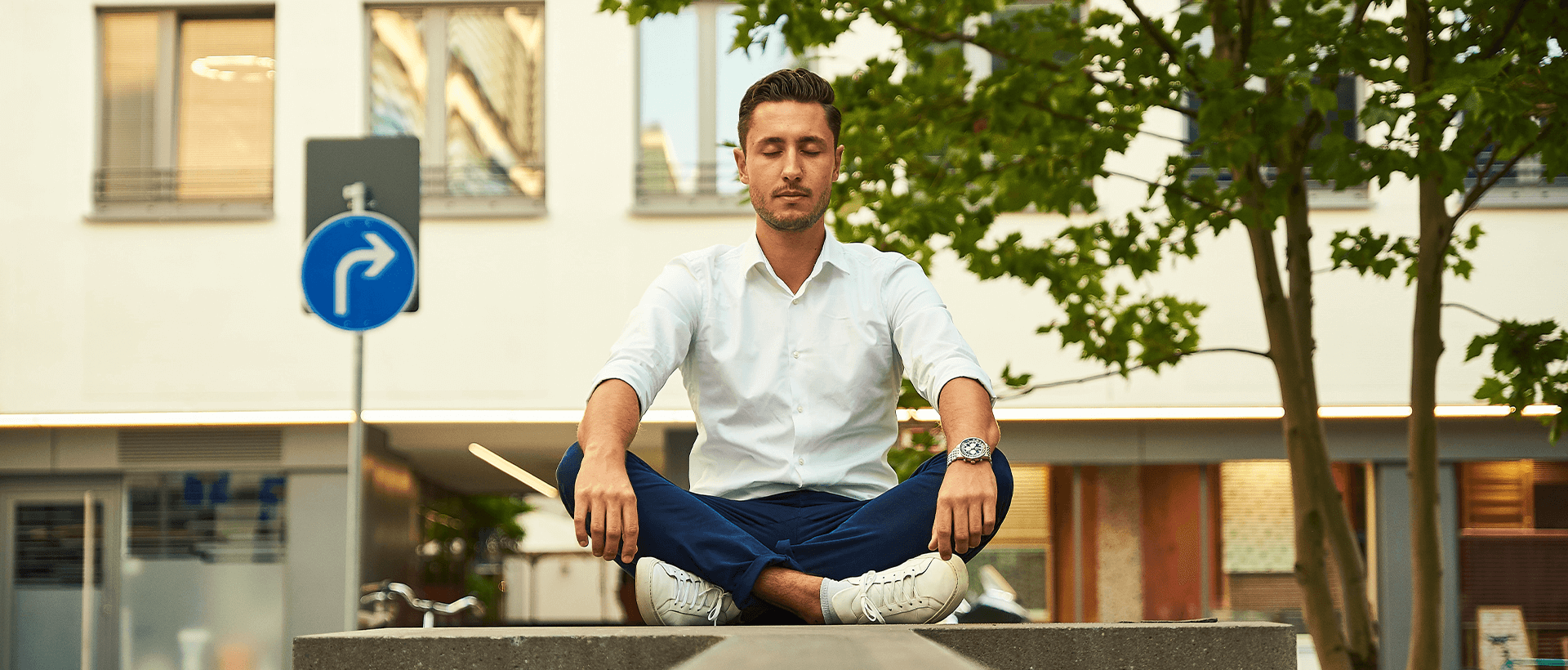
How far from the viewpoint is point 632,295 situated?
43.2 ft

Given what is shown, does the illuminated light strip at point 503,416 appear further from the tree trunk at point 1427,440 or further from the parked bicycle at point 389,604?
the tree trunk at point 1427,440

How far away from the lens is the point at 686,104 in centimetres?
→ 1330

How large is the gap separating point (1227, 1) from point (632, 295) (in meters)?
7.81

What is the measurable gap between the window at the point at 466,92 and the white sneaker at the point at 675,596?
10.7 m

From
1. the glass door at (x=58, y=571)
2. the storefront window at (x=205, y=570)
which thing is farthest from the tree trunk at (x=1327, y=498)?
the glass door at (x=58, y=571)

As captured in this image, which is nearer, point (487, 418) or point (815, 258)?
point (815, 258)

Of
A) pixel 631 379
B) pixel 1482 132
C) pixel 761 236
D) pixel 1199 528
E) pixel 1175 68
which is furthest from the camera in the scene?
pixel 1199 528

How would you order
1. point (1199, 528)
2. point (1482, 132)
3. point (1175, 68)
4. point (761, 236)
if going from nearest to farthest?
point (761, 236) < point (1482, 132) < point (1175, 68) < point (1199, 528)

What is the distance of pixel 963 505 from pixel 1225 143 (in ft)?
11.3

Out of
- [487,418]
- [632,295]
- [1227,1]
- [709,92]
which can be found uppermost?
[709,92]

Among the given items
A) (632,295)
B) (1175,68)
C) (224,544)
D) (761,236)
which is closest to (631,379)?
(761,236)

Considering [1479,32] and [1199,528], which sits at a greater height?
[1479,32]

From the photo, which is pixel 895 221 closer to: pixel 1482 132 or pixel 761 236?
pixel 1482 132

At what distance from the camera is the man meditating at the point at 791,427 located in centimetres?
278
